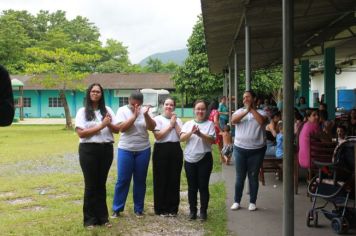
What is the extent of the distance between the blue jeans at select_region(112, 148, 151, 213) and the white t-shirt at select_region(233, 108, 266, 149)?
130 centimetres

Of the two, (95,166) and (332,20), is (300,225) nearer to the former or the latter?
(95,166)

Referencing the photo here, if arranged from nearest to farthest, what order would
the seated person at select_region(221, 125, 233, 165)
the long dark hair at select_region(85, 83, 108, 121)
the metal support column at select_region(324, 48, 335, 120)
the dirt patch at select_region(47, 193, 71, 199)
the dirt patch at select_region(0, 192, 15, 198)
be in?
1. the long dark hair at select_region(85, 83, 108, 121)
2. the dirt patch at select_region(47, 193, 71, 199)
3. the dirt patch at select_region(0, 192, 15, 198)
4. the seated person at select_region(221, 125, 233, 165)
5. the metal support column at select_region(324, 48, 335, 120)

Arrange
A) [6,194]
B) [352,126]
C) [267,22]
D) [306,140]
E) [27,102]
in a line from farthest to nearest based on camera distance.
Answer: [27,102] → [352,126] → [267,22] → [6,194] → [306,140]

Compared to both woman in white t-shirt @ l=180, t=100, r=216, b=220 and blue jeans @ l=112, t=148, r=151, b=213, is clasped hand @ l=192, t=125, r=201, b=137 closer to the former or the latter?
woman in white t-shirt @ l=180, t=100, r=216, b=220

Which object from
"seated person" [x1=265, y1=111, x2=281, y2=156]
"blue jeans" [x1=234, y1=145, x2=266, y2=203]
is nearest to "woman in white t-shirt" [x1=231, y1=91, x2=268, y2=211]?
"blue jeans" [x1=234, y1=145, x2=266, y2=203]

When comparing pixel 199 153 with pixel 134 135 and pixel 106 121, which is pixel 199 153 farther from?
pixel 106 121

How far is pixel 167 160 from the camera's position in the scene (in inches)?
265

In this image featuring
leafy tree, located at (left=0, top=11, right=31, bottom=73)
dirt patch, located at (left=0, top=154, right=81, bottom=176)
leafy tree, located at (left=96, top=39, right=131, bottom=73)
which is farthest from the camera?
leafy tree, located at (left=96, top=39, right=131, bottom=73)

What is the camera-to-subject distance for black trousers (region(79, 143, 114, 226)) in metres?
6.11

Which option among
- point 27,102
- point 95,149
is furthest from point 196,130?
point 27,102

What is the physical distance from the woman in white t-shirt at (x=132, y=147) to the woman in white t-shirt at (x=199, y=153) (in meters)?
0.54

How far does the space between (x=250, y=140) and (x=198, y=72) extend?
27.3 metres

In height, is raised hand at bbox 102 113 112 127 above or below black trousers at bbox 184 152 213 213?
above

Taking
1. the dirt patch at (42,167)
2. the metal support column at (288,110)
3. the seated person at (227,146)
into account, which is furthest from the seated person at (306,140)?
the dirt patch at (42,167)
